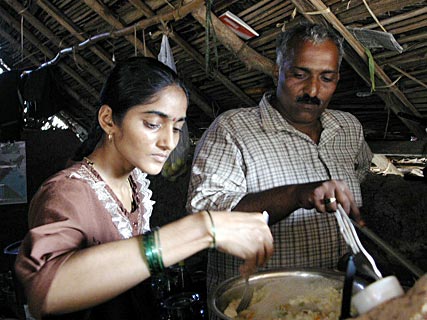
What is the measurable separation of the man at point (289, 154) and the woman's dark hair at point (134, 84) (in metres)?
0.49

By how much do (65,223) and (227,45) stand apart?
7.49 ft

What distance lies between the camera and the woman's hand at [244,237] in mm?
1128

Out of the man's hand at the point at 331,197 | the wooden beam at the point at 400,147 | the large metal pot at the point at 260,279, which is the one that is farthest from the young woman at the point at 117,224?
the wooden beam at the point at 400,147

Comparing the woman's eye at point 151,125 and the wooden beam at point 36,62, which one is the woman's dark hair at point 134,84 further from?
the wooden beam at point 36,62

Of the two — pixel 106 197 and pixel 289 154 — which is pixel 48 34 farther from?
pixel 106 197

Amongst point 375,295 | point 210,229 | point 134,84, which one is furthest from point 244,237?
point 134,84

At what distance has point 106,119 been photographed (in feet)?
5.06

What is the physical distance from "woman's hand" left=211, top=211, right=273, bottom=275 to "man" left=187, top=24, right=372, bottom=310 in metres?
0.60

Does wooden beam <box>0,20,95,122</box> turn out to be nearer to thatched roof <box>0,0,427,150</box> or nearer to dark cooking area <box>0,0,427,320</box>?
thatched roof <box>0,0,427,150</box>

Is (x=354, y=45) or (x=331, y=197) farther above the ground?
(x=354, y=45)

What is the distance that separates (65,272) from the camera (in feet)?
3.40

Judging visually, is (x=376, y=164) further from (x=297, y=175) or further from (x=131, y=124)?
(x=131, y=124)

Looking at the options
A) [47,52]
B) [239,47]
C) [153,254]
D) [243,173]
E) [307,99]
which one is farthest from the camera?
[47,52]

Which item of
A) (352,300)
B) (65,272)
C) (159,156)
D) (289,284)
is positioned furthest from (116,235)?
(352,300)
